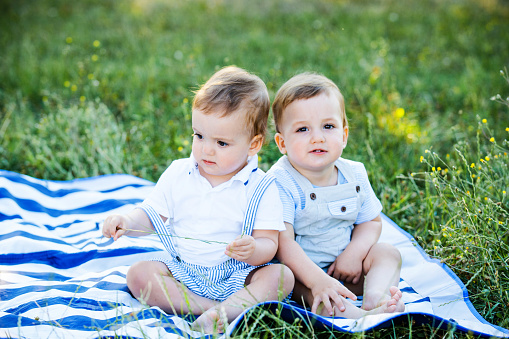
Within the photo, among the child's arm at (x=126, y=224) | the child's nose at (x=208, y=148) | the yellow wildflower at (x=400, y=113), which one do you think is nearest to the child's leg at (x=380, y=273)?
the child's nose at (x=208, y=148)

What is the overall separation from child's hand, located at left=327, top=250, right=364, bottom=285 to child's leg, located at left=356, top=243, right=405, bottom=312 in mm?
43

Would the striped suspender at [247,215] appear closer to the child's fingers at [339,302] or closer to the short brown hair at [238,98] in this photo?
the short brown hair at [238,98]

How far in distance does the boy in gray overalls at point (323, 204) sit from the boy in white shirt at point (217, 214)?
123 mm

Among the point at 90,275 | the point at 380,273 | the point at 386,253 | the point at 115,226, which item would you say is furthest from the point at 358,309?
the point at 90,275

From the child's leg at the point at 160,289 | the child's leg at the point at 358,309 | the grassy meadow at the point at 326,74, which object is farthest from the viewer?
the grassy meadow at the point at 326,74

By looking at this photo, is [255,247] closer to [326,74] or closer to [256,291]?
[256,291]

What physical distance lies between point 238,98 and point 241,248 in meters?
0.60

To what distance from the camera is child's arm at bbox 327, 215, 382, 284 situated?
2258 millimetres

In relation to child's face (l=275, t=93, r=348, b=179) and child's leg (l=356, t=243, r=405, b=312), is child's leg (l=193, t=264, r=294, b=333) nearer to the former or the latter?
child's leg (l=356, t=243, r=405, b=312)

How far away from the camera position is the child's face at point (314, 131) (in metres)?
2.18

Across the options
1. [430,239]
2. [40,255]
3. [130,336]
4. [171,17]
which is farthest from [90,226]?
[171,17]

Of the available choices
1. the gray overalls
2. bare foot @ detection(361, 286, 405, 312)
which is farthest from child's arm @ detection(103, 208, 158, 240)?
bare foot @ detection(361, 286, 405, 312)

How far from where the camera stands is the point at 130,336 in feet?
5.84

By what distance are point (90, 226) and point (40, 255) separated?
1.20 feet
